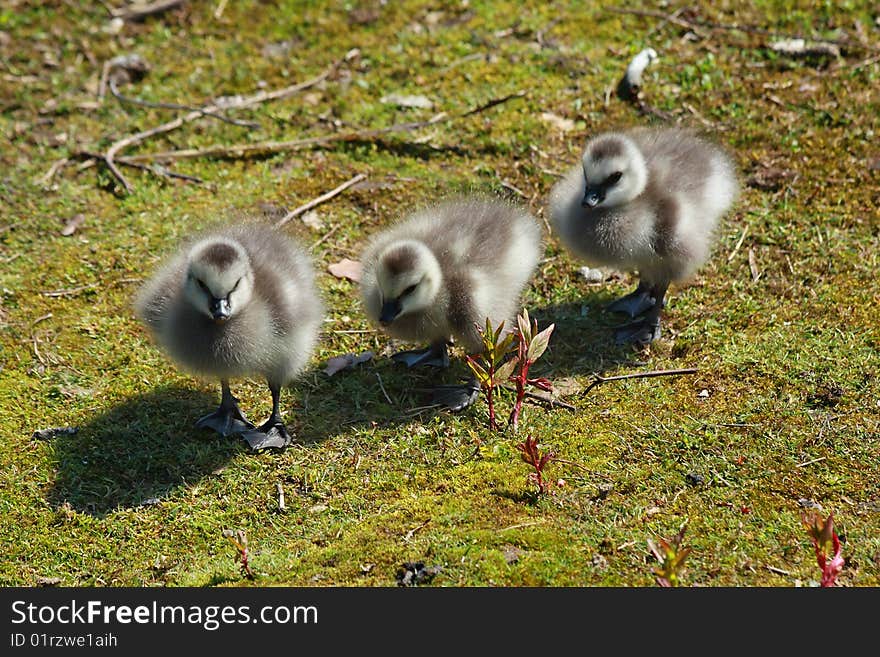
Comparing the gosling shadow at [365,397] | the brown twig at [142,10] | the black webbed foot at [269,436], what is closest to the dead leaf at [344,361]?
the gosling shadow at [365,397]

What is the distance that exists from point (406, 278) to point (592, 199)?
112 cm

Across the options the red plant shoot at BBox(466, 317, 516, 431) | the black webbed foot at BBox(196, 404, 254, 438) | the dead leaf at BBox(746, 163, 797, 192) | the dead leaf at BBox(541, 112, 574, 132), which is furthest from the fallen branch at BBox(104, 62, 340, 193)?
the dead leaf at BBox(746, 163, 797, 192)

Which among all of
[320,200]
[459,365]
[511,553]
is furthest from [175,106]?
[511,553]

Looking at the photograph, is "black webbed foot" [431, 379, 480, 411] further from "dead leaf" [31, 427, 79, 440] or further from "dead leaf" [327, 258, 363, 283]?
"dead leaf" [31, 427, 79, 440]

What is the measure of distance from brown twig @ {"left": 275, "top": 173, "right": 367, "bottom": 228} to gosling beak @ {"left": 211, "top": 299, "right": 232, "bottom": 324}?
175 centimetres

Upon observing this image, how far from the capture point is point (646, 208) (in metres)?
4.94

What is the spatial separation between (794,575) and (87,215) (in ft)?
15.2

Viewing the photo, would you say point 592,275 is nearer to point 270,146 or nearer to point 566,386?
point 566,386

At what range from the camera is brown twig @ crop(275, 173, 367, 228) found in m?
5.98

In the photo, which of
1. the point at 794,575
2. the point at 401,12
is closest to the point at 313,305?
the point at 794,575

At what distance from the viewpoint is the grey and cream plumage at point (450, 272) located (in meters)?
4.52

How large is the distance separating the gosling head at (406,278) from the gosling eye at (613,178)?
3.26 feet

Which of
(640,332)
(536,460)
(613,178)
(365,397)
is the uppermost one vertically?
(613,178)

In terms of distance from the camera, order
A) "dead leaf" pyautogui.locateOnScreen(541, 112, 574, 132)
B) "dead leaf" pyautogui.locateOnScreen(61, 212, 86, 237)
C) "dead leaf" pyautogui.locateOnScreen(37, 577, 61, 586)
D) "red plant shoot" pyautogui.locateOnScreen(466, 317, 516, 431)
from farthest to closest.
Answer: "dead leaf" pyautogui.locateOnScreen(541, 112, 574, 132), "dead leaf" pyautogui.locateOnScreen(61, 212, 86, 237), "red plant shoot" pyautogui.locateOnScreen(466, 317, 516, 431), "dead leaf" pyautogui.locateOnScreen(37, 577, 61, 586)
